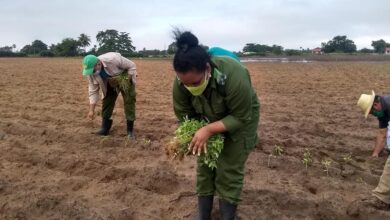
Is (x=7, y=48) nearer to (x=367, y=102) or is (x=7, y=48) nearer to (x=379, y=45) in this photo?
(x=379, y=45)

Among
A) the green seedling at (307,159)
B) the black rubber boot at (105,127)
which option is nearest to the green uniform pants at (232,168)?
the green seedling at (307,159)

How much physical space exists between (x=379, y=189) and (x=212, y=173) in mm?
1848

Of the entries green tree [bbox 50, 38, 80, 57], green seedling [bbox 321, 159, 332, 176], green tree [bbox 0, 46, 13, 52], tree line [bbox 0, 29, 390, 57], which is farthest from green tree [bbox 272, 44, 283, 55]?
green seedling [bbox 321, 159, 332, 176]

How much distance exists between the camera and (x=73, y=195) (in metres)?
4.66

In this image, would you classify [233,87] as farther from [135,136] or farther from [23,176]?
[135,136]

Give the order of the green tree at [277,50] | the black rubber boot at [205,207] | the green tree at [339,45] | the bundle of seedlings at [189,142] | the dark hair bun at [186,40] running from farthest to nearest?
the green tree at [339,45], the green tree at [277,50], the black rubber boot at [205,207], the bundle of seedlings at [189,142], the dark hair bun at [186,40]

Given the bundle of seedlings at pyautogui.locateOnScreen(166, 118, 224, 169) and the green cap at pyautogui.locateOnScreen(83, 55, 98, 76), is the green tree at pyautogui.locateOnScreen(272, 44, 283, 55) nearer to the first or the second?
the green cap at pyautogui.locateOnScreen(83, 55, 98, 76)

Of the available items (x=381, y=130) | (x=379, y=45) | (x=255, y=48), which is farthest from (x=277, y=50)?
(x=381, y=130)

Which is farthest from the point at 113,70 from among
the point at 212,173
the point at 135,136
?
the point at 212,173

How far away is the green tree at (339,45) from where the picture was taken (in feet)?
258

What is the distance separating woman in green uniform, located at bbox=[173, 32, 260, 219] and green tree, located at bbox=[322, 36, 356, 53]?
79.0 meters

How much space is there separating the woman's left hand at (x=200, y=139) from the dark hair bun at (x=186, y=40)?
24.8 inches

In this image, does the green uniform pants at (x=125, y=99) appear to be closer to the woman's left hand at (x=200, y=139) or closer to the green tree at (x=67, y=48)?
the woman's left hand at (x=200, y=139)

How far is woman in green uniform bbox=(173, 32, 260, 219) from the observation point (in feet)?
10.1
